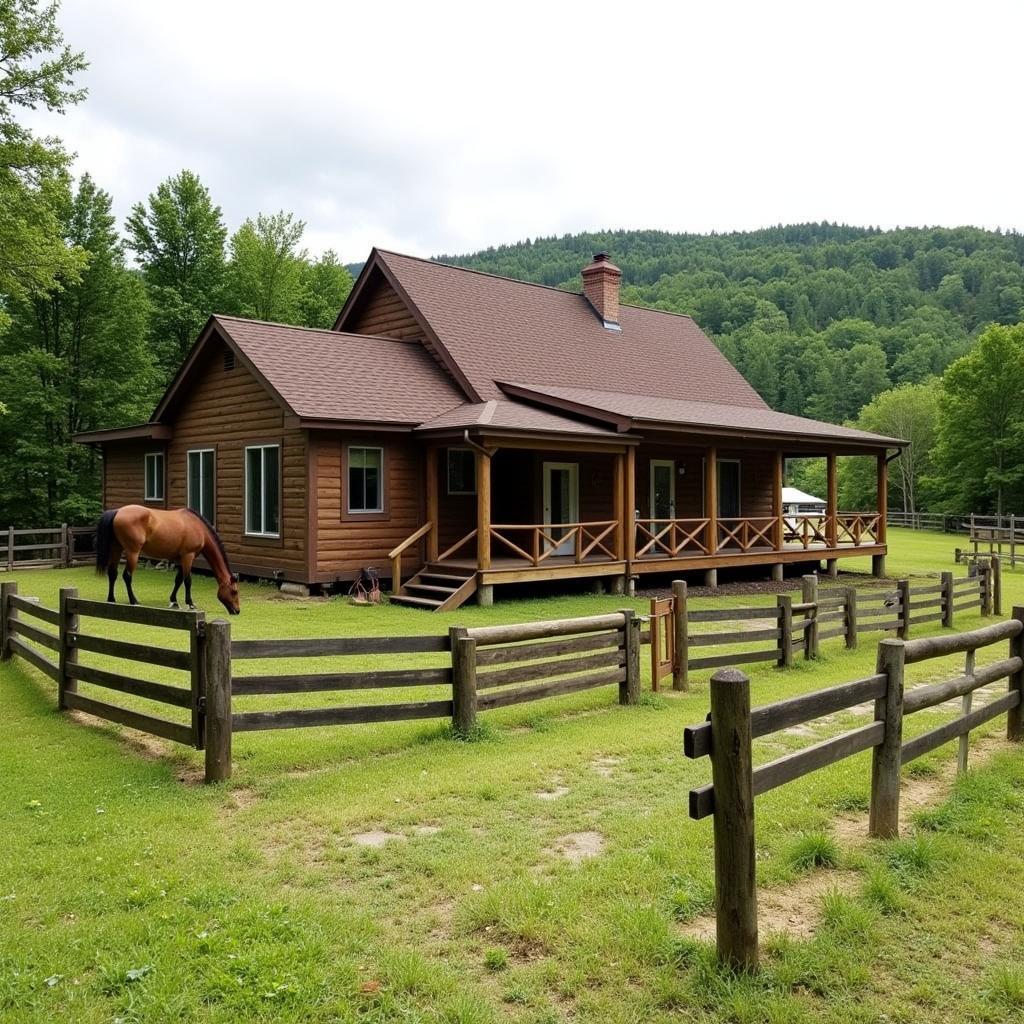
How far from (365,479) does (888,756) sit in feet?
42.8

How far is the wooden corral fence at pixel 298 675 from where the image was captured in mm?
6156

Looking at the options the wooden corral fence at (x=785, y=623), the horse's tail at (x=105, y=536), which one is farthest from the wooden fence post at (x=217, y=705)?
the horse's tail at (x=105, y=536)

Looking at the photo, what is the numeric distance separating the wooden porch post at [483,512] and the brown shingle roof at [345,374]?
6.26 feet

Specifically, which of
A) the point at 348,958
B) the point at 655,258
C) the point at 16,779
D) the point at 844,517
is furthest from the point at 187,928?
the point at 655,258

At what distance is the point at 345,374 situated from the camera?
1772 cm

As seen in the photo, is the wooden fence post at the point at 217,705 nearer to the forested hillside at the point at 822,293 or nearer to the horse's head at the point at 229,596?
the horse's head at the point at 229,596

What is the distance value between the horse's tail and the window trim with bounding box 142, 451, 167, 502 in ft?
22.5

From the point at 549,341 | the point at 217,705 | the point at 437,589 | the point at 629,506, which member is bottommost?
the point at 437,589

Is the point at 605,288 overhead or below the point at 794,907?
overhead

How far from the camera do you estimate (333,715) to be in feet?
21.5

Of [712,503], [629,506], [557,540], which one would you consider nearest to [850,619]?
[629,506]

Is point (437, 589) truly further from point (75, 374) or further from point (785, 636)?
point (75, 374)

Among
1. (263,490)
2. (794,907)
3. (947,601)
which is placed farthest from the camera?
(263,490)

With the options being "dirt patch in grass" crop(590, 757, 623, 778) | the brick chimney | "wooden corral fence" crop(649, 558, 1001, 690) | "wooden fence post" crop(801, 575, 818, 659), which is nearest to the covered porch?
"wooden corral fence" crop(649, 558, 1001, 690)
